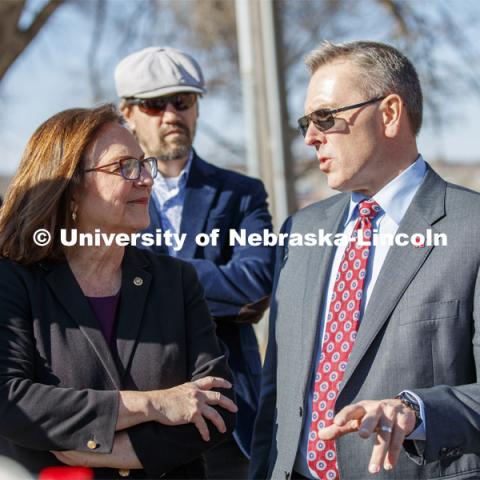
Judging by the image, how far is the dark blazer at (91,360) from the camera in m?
2.93

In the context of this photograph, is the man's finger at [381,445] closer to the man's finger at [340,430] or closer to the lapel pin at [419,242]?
the man's finger at [340,430]

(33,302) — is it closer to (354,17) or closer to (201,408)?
(201,408)

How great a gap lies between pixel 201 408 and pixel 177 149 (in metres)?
1.59

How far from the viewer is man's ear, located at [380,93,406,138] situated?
130 inches

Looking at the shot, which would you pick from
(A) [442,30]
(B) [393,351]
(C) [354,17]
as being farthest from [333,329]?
(C) [354,17]

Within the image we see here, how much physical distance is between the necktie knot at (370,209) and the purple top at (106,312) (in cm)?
92

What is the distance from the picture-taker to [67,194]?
334cm

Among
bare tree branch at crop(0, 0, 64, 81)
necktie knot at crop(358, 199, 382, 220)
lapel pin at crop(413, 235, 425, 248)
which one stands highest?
bare tree branch at crop(0, 0, 64, 81)

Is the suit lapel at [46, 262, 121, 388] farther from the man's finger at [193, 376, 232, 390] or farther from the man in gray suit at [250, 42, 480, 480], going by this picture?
the man in gray suit at [250, 42, 480, 480]

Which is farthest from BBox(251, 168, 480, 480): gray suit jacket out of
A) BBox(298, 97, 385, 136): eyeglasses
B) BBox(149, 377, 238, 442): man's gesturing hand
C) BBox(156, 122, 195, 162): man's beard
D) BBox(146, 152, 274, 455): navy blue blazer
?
BBox(156, 122, 195, 162): man's beard

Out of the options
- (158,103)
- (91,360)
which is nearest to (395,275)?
(91,360)

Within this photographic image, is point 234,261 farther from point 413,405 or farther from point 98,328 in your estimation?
point 413,405

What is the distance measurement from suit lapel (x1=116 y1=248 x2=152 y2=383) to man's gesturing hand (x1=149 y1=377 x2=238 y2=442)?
0.61 ft

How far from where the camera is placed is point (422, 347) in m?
2.82
